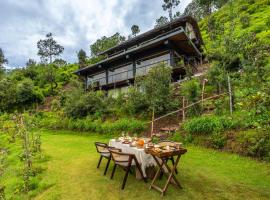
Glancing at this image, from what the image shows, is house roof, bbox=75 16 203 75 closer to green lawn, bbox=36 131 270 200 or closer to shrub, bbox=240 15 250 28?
shrub, bbox=240 15 250 28

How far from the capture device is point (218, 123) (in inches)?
375

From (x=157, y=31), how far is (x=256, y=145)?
2010cm

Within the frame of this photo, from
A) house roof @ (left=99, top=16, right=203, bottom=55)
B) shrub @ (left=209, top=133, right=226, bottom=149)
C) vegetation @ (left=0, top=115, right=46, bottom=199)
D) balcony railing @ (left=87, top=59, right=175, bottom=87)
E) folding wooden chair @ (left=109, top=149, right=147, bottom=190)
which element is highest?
house roof @ (left=99, top=16, right=203, bottom=55)

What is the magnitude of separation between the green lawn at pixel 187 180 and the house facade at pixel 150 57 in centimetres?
1180

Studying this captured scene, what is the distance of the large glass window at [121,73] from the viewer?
908 inches

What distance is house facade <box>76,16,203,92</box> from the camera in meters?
19.6

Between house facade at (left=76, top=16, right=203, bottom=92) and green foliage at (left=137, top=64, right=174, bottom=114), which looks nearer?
green foliage at (left=137, top=64, right=174, bottom=114)

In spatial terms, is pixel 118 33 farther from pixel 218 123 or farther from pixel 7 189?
pixel 7 189

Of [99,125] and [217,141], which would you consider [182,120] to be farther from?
[99,125]

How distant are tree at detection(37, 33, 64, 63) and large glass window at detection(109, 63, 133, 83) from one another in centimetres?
2080

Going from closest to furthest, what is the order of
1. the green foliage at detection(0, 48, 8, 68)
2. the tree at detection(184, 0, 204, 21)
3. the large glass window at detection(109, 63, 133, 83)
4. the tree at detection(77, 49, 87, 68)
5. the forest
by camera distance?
the forest
the large glass window at detection(109, 63, 133, 83)
the tree at detection(77, 49, 87, 68)
the green foliage at detection(0, 48, 8, 68)
the tree at detection(184, 0, 204, 21)

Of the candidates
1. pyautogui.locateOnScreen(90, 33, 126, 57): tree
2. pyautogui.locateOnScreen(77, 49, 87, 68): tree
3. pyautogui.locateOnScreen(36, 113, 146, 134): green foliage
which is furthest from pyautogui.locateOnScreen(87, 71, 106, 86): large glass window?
pyautogui.locateOnScreen(77, 49, 87, 68): tree

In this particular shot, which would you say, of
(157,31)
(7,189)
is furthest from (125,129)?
(157,31)

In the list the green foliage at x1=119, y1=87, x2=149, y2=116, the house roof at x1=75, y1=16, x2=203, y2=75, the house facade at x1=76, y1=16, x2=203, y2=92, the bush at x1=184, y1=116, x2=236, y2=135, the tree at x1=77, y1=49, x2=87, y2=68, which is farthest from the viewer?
the tree at x1=77, y1=49, x2=87, y2=68
